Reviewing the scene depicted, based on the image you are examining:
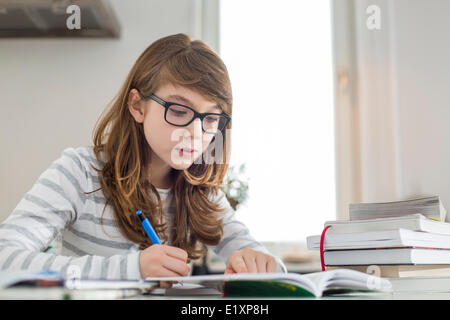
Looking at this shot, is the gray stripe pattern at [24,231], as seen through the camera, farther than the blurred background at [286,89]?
No

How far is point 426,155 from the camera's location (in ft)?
4.04

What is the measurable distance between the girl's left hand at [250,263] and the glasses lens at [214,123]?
13.2 inches

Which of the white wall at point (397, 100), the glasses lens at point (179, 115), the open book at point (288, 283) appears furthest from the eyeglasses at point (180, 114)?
the white wall at point (397, 100)

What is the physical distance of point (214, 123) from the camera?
0.92 metres

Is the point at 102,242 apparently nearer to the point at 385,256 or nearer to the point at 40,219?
the point at 40,219

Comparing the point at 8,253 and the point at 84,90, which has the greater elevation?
the point at 84,90

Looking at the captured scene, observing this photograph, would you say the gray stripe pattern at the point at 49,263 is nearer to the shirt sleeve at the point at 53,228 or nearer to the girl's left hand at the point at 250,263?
the shirt sleeve at the point at 53,228

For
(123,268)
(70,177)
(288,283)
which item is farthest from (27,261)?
(288,283)

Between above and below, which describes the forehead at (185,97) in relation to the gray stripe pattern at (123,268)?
above

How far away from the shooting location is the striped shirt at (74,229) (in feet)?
1.84

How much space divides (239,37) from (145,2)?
1.02ft

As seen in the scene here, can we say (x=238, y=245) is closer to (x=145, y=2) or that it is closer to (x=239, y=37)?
(x=239, y=37)

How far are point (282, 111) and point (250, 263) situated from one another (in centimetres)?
78
